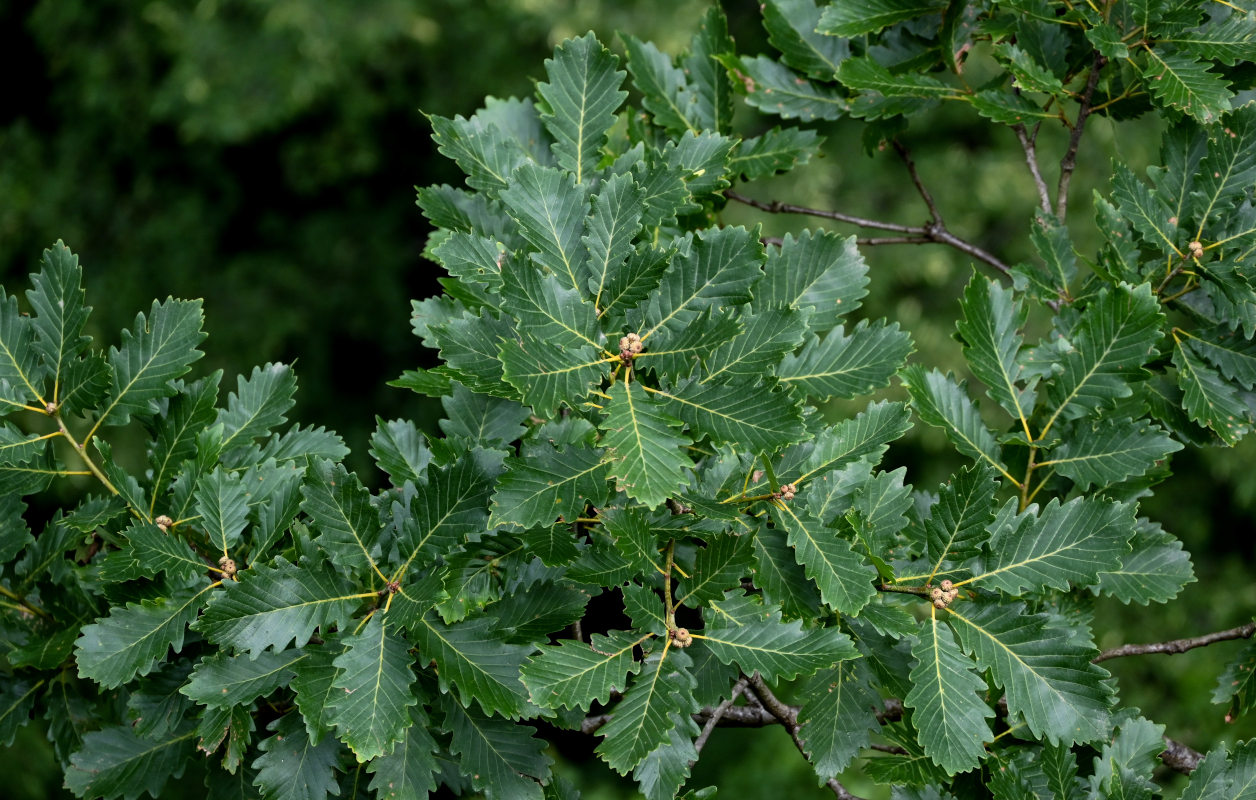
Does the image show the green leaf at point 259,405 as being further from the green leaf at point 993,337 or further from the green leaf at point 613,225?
the green leaf at point 993,337

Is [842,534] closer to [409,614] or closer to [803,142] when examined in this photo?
[409,614]

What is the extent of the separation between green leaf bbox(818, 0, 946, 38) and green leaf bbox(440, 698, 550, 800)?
0.90 meters

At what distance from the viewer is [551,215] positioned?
0.91 m

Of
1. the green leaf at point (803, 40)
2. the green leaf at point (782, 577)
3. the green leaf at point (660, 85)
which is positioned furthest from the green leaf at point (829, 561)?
the green leaf at point (803, 40)

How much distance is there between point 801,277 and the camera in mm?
1129

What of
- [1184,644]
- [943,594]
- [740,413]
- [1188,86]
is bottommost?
[1184,644]

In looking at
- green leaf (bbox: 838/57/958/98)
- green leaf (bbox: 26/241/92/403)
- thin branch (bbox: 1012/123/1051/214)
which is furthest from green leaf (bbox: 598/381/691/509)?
thin branch (bbox: 1012/123/1051/214)

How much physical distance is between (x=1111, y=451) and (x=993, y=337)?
6.5 inches

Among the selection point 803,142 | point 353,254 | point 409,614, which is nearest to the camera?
point 409,614

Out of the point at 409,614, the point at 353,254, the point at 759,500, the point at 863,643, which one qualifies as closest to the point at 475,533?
the point at 409,614

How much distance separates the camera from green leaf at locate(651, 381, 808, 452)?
0.86 meters

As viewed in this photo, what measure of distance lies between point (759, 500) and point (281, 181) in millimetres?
5490

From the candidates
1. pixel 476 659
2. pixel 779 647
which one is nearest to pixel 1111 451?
pixel 779 647

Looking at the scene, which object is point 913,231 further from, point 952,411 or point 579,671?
point 579,671
